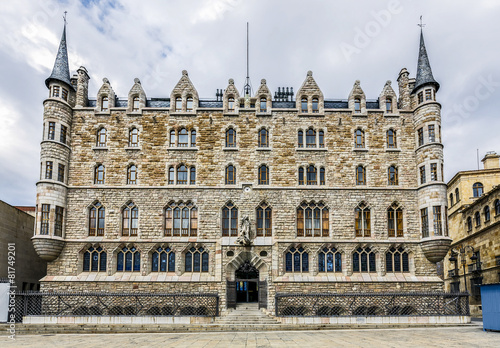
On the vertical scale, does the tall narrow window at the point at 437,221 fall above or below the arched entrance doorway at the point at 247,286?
above

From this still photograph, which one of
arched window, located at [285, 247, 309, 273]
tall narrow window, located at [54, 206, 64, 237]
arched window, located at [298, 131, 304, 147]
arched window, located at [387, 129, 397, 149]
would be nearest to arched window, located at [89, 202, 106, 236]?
tall narrow window, located at [54, 206, 64, 237]

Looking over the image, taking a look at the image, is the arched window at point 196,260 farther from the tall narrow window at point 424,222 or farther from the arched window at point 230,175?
the tall narrow window at point 424,222

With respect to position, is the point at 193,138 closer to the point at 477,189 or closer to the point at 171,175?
the point at 171,175

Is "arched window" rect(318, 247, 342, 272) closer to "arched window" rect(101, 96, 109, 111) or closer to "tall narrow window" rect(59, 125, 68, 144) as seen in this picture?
"arched window" rect(101, 96, 109, 111)

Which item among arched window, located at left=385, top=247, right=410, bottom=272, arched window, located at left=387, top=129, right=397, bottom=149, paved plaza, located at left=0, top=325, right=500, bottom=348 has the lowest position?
paved plaza, located at left=0, top=325, right=500, bottom=348

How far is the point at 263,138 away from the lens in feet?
105

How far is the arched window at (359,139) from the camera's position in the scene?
32125 mm

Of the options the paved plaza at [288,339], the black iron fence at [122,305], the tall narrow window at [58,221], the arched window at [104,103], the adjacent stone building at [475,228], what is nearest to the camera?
the paved plaza at [288,339]

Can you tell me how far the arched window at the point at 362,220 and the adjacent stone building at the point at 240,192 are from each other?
10cm

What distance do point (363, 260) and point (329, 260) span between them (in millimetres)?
2382

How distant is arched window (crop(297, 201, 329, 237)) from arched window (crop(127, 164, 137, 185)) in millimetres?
11881

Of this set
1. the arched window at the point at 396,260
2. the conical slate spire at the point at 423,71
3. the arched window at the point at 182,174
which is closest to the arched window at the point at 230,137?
the arched window at the point at 182,174

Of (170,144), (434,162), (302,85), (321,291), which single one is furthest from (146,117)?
(434,162)

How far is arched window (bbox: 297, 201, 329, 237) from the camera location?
30.8 m
